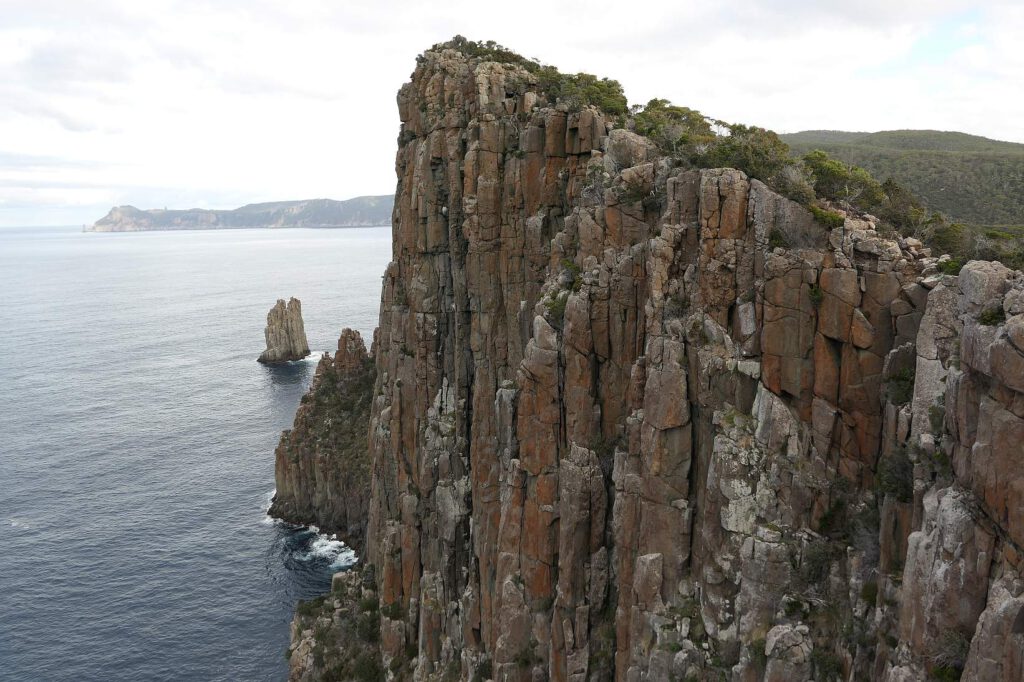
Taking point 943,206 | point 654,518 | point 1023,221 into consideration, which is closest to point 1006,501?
point 654,518

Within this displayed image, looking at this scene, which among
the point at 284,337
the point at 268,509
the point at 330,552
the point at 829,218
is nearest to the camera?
the point at 829,218

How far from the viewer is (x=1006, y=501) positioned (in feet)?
66.0

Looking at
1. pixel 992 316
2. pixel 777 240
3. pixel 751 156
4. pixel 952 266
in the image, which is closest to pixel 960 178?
pixel 751 156

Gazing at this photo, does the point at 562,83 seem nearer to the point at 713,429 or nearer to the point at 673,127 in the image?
the point at 673,127

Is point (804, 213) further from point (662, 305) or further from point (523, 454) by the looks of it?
point (523, 454)

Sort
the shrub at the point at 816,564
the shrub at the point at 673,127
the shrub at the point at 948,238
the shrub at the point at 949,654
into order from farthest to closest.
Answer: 1. the shrub at the point at 673,127
2. the shrub at the point at 948,238
3. the shrub at the point at 816,564
4. the shrub at the point at 949,654

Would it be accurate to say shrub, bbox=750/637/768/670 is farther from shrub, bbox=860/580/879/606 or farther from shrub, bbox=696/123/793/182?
shrub, bbox=696/123/793/182

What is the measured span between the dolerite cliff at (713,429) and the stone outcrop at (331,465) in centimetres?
4534

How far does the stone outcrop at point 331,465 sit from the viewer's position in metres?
99.8

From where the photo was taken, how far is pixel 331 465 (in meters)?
102

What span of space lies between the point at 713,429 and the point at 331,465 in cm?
7922

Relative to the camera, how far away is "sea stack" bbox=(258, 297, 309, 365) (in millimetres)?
173750

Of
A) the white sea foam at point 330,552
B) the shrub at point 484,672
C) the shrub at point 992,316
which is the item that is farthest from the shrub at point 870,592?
the white sea foam at point 330,552

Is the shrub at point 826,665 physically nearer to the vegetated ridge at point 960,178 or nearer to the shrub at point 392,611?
the vegetated ridge at point 960,178
